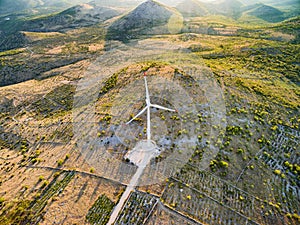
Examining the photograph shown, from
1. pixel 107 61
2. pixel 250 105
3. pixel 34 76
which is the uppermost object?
pixel 250 105

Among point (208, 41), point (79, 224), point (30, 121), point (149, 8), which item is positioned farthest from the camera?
point (149, 8)

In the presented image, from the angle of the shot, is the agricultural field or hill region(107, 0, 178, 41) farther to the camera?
hill region(107, 0, 178, 41)

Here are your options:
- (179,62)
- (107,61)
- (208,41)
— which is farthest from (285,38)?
(107,61)

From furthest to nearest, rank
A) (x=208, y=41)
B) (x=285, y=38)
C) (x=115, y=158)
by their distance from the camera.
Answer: (x=208, y=41) < (x=285, y=38) < (x=115, y=158)

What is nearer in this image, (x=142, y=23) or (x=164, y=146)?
(x=164, y=146)

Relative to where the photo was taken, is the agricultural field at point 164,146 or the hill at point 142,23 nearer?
the agricultural field at point 164,146

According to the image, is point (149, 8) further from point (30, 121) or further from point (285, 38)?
point (30, 121)

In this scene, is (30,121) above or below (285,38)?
below

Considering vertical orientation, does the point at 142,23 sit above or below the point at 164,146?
above
